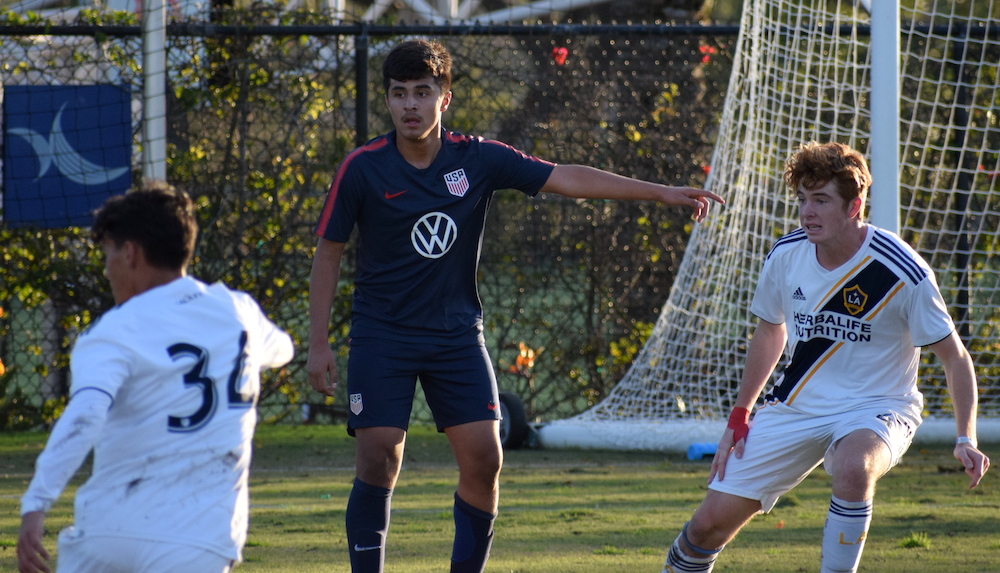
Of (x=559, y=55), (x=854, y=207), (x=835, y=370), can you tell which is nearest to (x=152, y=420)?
(x=835, y=370)

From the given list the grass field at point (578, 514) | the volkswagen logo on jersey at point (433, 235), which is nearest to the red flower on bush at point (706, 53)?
the grass field at point (578, 514)

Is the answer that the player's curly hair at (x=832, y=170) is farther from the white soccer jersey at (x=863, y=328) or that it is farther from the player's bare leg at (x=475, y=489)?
the player's bare leg at (x=475, y=489)

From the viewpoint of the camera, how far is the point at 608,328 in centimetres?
830

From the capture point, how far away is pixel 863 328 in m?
3.53

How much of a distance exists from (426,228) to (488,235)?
4.56 m

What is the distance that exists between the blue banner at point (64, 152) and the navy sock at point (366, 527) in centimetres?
431

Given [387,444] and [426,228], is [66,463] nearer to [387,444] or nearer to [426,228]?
[387,444]

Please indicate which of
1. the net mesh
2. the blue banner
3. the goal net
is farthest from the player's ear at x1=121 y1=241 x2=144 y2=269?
the net mesh

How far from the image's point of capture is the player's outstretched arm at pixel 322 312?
359 cm

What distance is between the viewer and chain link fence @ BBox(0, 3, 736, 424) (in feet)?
24.5

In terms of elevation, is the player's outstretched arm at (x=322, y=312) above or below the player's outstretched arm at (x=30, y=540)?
above

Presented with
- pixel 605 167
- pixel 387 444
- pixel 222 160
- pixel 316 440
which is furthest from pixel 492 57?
pixel 387 444

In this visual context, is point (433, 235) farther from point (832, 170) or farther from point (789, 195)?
point (789, 195)

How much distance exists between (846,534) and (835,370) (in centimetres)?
57
